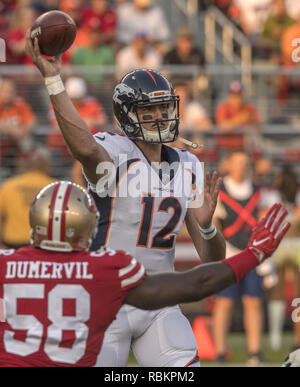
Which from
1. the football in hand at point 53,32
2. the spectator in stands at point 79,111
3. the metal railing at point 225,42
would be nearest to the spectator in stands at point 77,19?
the spectator in stands at point 79,111

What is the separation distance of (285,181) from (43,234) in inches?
264

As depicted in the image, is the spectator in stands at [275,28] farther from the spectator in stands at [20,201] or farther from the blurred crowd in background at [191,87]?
the spectator in stands at [20,201]

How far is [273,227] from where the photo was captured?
3.40 metres

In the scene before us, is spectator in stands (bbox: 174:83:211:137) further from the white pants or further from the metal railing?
the white pants

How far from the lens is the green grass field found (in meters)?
7.81

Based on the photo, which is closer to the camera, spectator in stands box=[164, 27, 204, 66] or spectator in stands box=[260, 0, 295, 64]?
spectator in stands box=[164, 27, 204, 66]

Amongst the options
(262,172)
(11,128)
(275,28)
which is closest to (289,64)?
(275,28)

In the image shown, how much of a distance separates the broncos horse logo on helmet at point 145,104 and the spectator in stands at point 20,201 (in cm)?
361

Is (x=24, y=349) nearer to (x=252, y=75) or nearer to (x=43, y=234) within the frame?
(x=43, y=234)

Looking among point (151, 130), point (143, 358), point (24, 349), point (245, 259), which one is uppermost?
point (151, 130)

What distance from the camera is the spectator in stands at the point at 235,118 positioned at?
10344 millimetres

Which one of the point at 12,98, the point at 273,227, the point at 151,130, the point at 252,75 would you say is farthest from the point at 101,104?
the point at 273,227

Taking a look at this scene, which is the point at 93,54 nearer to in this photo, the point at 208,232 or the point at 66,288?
the point at 208,232

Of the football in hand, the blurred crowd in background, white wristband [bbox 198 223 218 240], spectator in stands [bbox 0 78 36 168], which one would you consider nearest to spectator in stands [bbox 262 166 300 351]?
the blurred crowd in background
